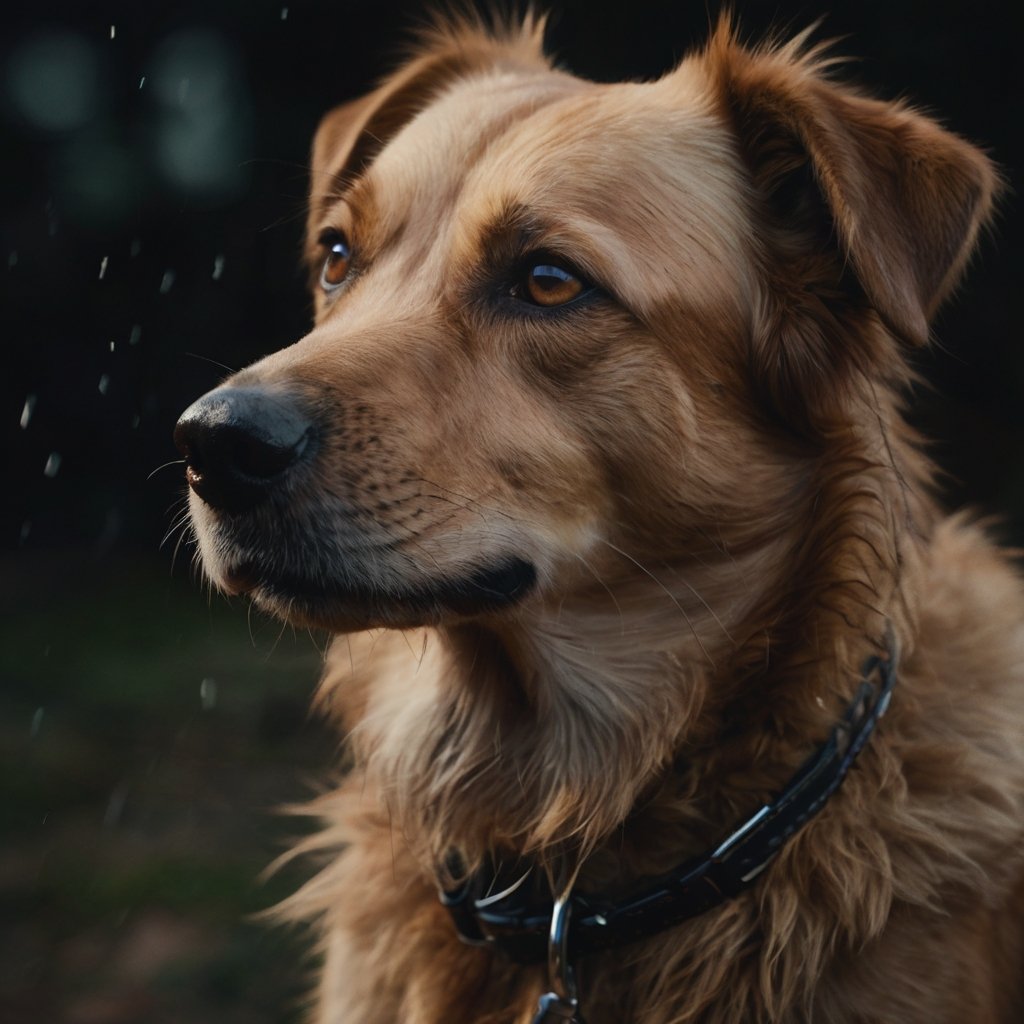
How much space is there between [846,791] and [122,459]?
573 cm

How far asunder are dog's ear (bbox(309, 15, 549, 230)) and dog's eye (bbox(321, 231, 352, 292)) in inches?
18.2

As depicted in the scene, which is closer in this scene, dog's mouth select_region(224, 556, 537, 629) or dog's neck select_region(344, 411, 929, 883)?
dog's mouth select_region(224, 556, 537, 629)

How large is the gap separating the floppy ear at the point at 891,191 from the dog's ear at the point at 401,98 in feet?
3.96

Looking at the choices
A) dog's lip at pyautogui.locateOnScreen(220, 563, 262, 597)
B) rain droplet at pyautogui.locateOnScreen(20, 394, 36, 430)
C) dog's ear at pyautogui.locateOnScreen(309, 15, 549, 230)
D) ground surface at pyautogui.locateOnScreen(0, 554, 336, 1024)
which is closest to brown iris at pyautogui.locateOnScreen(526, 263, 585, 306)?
dog's lip at pyautogui.locateOnScreen(220, 563, 262, 597)

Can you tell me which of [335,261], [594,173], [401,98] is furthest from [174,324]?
[594,173]

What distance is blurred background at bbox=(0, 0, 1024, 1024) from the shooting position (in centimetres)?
562

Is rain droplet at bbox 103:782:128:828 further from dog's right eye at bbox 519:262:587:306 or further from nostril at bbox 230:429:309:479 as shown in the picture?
dog's right eye at bbox 519:262:587:306

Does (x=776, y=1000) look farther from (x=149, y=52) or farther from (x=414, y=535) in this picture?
(x=149, y=52)

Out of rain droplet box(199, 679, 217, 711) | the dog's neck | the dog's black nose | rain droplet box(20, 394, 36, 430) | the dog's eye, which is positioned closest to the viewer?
the dog's black nose

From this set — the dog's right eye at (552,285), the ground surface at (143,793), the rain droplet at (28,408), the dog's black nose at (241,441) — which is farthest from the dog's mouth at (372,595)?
the rain droplet at (28,408)

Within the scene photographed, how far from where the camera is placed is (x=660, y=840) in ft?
8.01

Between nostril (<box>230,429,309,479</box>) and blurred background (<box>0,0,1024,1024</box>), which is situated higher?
nostril (<box>230,429,309,479</box>)

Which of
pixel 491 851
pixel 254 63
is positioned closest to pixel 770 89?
pixel 491 851

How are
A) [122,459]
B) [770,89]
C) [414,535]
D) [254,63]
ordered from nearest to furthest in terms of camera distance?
[414,535] → [770,89] → [254,63] → [122,459]
